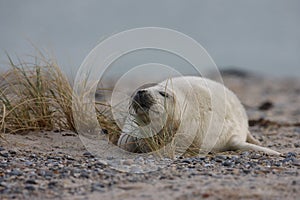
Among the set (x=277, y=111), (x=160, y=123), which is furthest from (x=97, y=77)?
(x=277, y=111)

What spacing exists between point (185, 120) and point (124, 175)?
1.38m

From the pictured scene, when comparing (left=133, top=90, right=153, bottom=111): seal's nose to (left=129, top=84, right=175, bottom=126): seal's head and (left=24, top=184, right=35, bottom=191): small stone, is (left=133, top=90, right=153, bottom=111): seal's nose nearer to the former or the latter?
(left=129, top=84, right=175, bottom=126): seal's head

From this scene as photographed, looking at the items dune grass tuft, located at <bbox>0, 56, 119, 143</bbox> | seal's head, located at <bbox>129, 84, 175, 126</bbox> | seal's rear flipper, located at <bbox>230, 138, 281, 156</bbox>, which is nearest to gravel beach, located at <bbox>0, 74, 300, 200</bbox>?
dune grass tuft, located at <bbox>0, 56, 119, 143</bbox>

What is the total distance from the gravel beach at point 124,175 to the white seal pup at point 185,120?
371mm

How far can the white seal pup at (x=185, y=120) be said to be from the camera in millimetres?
5418

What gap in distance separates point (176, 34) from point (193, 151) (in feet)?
4.75

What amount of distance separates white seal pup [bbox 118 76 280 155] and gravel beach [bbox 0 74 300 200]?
1.22 feet

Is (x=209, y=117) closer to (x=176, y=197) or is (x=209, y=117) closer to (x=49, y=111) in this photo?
(x=49, y=111)

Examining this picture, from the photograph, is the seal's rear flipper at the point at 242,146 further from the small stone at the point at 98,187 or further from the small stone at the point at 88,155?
the small stone at the point at 98,187

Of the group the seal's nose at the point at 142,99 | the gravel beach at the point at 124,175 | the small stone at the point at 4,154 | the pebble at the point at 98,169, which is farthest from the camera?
the seal's nose at the point at 142,99

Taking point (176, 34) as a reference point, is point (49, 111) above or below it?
below

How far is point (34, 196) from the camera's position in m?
3.96

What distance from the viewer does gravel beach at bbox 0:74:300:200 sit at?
3941mm

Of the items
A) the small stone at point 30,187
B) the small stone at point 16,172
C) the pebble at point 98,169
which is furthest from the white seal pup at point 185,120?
the small stone at point 30,187
